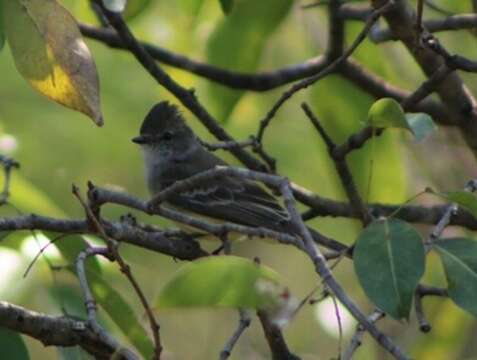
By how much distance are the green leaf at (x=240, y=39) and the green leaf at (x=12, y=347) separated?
2.13 metres

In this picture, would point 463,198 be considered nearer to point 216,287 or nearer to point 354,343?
point 354,343

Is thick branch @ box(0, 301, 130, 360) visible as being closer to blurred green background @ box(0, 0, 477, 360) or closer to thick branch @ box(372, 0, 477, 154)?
blurred green background @ box(0, 0, 477, 360)

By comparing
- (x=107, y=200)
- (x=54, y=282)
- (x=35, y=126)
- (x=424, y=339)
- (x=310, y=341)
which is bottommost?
(x=310, y=341)

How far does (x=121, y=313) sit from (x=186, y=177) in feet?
9.60

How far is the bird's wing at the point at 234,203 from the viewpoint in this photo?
18.4 ft

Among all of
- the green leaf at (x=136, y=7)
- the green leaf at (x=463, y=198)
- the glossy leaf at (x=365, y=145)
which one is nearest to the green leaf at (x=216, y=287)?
the green leaf at (x=463, y=198)

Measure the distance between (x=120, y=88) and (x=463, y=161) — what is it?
205 cm

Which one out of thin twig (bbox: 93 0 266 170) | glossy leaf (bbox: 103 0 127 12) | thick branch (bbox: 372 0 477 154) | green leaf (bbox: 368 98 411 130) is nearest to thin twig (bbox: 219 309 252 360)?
green leaf (bbox: 368 98 411 130)

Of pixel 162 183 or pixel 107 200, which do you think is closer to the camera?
pixel 107 200

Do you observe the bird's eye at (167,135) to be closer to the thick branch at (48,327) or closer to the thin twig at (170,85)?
the thin twig at (170,85)

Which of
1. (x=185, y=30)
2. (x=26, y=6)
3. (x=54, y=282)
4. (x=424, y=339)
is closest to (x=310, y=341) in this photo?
(x=424, y=339)

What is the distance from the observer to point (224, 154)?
6879 mm

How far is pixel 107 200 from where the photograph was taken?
10.1ft

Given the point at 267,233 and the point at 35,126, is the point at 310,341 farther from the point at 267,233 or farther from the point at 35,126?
the point at 267,233
